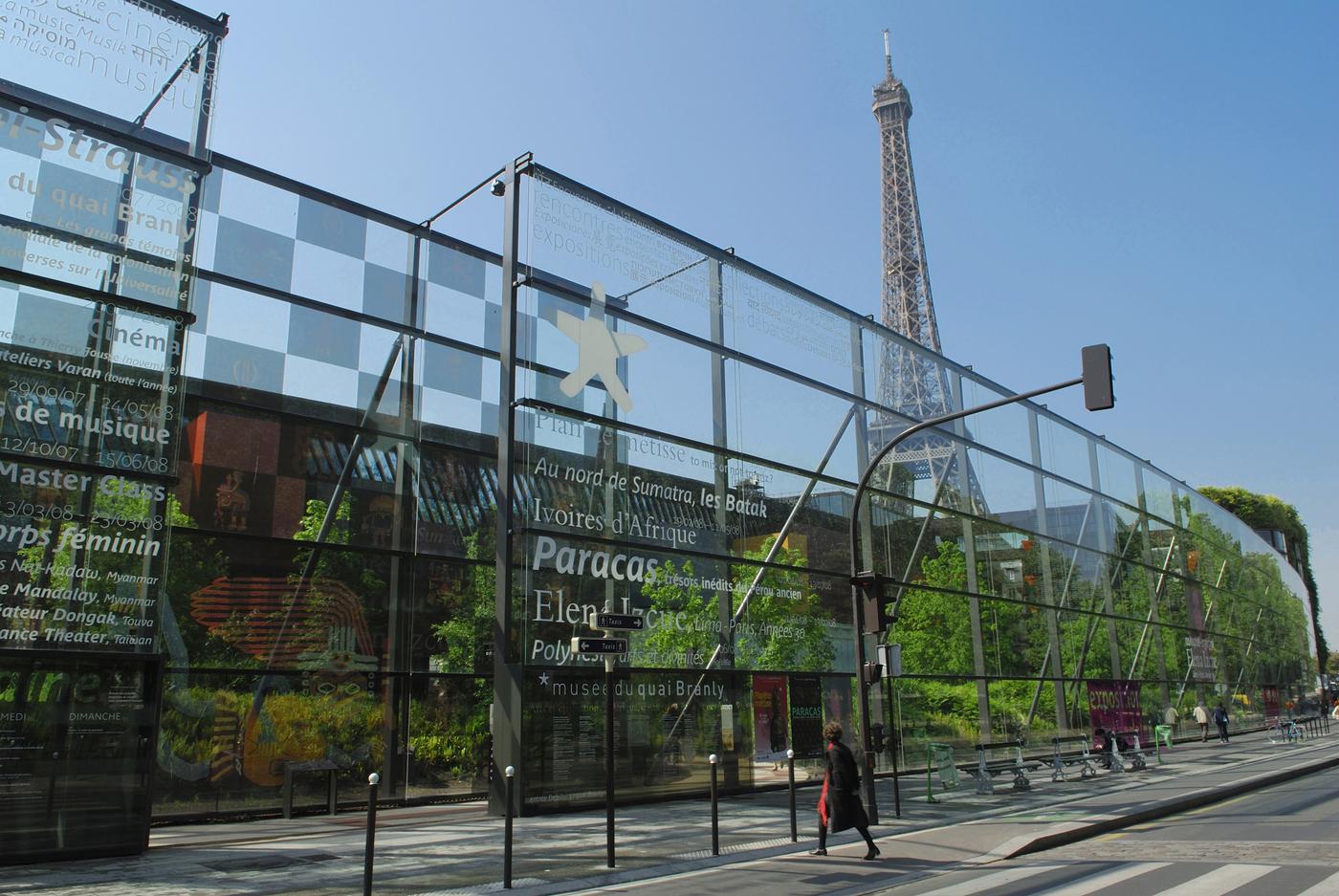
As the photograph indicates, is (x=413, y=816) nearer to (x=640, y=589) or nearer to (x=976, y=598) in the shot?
(x=640, y=589)

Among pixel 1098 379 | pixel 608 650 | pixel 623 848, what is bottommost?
pixel 623 848

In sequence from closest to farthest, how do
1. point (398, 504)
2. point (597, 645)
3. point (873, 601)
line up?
point (597, 645), point (873, 601), point (398, 504)

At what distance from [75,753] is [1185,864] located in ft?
40.0

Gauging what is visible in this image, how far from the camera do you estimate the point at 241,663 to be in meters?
16.8

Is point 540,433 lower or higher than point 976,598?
higher

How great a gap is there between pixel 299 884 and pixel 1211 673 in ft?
155

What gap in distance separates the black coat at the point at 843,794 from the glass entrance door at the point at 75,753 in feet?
26.1

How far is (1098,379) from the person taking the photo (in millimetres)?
13531

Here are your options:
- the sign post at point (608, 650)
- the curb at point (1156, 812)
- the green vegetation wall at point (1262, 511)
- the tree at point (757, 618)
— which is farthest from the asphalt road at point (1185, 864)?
the green vegetation wall at point (1262, 511)

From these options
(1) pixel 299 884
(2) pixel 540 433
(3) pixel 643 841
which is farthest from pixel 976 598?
(1) pixel 299 884

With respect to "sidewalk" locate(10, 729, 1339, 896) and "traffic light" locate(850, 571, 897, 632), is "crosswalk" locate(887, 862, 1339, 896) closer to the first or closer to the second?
"sidewalk" locate(10, 729, 1339, 896)

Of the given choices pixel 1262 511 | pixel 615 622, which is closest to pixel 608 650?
pixel 615 622

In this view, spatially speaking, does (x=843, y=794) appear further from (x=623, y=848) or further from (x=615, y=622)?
(x=615, y=622)

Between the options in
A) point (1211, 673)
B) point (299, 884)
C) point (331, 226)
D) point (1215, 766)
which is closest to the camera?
point (299, 884)
